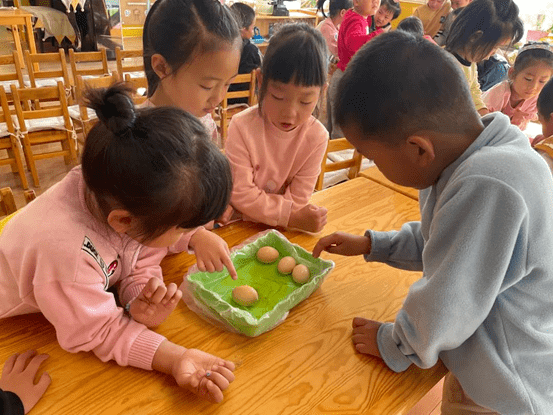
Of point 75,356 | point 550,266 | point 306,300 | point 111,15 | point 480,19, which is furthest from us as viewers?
point 111,15

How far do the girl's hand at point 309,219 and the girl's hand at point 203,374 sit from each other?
0.51 m

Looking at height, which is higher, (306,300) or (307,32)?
(307,32)

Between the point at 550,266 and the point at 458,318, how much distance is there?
16 centimetres

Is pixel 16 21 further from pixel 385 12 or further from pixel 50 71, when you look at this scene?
pixel 385 12

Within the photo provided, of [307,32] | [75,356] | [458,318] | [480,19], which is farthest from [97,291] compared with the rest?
[480,19]

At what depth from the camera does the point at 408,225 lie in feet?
3.36

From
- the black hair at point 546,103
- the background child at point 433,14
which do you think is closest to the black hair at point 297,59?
the black hair at point 546,103

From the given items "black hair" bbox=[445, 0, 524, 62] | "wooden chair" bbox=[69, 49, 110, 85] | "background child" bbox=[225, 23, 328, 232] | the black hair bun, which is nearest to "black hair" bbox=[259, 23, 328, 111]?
"background child" bbox=[225, 23, 328, 232]

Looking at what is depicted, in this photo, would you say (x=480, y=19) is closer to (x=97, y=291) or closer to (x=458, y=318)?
(x=458, y=318)

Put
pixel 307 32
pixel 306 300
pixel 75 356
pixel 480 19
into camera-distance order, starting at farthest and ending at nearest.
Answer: pixel 480 19
pixel 307 32
pixel 306 300
pixel 75 356

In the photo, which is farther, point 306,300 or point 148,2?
point 148,2

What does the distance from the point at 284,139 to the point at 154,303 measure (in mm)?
734

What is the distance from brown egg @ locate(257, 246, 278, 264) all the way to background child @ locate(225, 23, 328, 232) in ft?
0.57

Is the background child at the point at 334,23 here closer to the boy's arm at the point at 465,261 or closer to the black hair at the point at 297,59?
the black hair at the point at 297,59
